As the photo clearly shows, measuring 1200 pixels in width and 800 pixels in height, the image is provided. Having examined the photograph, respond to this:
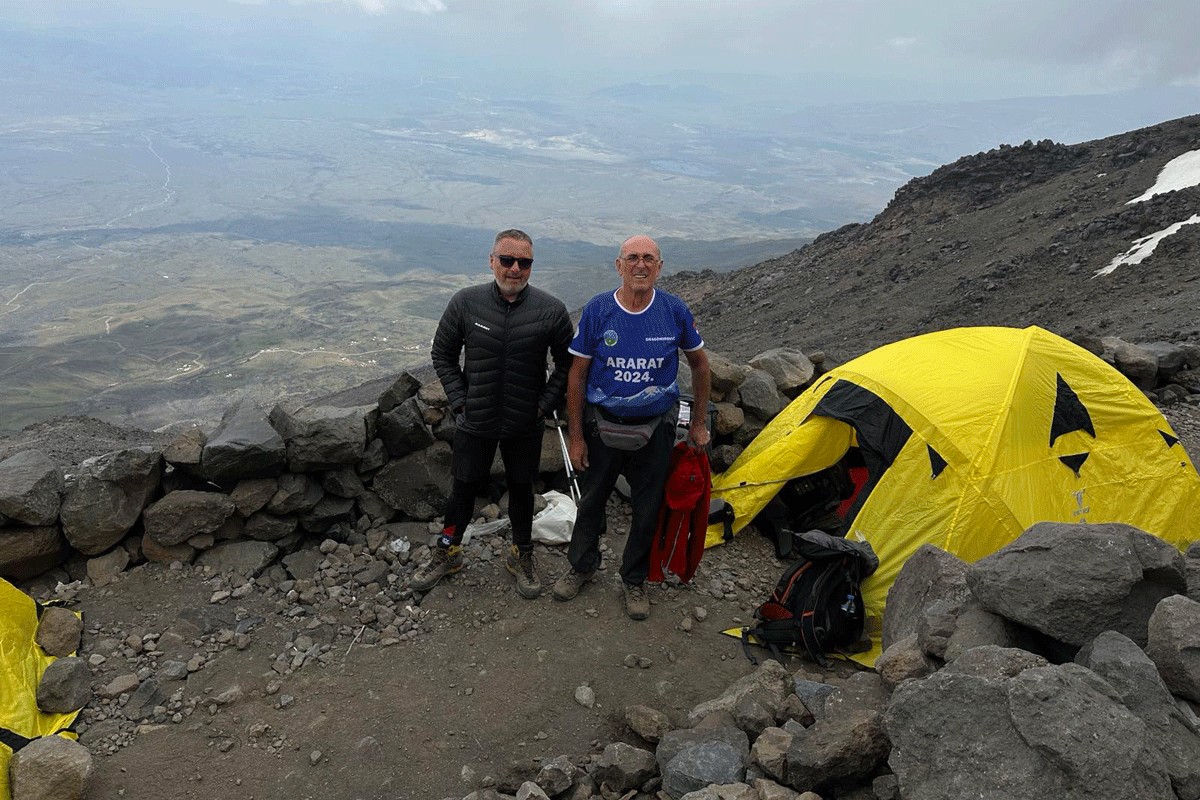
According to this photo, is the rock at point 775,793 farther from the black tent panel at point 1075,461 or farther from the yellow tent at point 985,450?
the black tent panel at point 1075,461

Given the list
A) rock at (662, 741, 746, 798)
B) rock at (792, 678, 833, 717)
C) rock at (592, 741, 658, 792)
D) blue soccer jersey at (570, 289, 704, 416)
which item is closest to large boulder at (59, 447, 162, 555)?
blue soccer jersey at (570, 289, 704, 416)

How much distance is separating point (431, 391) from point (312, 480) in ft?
4.00

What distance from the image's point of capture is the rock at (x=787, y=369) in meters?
A: 7.77

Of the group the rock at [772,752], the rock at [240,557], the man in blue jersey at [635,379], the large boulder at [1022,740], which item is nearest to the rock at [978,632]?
the large boulder at [1022,740]

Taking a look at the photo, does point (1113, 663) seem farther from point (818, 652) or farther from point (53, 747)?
point (53, 747)

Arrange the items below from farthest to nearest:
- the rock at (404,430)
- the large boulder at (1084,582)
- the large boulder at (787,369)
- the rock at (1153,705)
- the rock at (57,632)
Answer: the large boulder at (787,369) < the rock at (404,430) < the rock at (57,632) < the large boulder at (1084,582) < the rock at (1153,705)

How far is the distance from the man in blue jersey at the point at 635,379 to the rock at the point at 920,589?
1520 mm

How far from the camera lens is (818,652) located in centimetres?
489

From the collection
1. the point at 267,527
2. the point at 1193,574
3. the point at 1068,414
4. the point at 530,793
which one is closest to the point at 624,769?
the point at 530,793

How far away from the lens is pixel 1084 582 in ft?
10.2

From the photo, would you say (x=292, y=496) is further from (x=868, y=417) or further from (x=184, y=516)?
(x=868, y=417)

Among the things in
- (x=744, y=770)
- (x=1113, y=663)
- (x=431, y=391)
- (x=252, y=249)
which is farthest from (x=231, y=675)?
(x=252, y=249)

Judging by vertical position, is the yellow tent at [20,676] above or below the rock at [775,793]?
below

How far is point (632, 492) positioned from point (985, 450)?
8.92 ft
